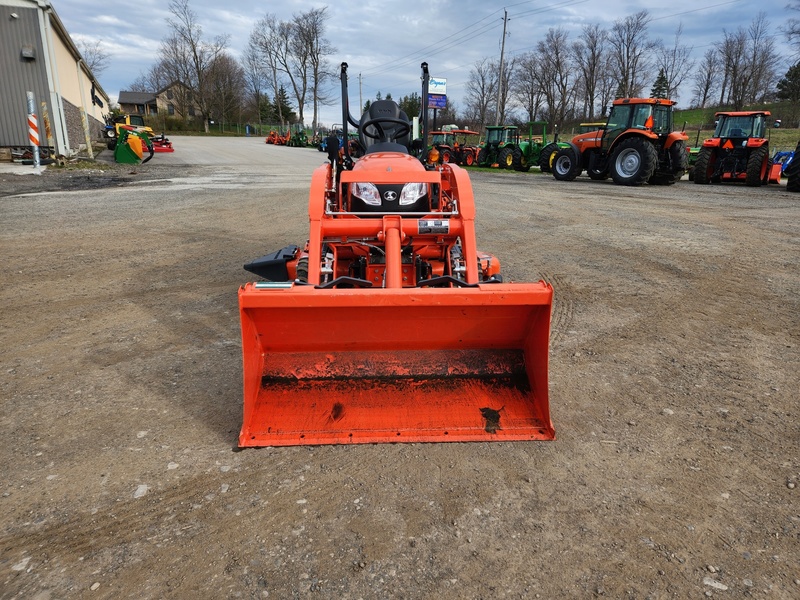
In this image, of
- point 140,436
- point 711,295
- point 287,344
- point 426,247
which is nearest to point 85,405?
point 140,436

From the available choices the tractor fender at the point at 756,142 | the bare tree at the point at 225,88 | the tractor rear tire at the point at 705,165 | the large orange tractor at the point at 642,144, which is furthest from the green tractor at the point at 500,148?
the bare tree at the point at 225,88

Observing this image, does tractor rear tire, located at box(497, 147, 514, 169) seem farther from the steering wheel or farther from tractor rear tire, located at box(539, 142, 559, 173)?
the steering wheel

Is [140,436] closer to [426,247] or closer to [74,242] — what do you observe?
[426,247]

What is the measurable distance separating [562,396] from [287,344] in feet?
5.60

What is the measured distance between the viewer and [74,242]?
7.23 meters

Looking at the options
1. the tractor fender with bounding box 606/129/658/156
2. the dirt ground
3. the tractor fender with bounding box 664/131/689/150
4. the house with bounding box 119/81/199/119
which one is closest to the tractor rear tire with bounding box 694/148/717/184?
the tractor fender with bounding box 664/131/689/150

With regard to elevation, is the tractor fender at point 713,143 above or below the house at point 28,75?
below

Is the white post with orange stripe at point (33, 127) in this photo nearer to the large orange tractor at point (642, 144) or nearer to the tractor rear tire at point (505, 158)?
the large orange tractor at point (642, 144)

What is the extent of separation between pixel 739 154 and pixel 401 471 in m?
18.0

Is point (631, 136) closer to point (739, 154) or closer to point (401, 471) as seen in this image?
point (739, 154)

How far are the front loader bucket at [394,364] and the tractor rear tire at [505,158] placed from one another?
20.9 metres

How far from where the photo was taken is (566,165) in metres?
17.8

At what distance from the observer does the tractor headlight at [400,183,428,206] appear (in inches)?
161

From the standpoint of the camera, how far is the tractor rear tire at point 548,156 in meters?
19.4
